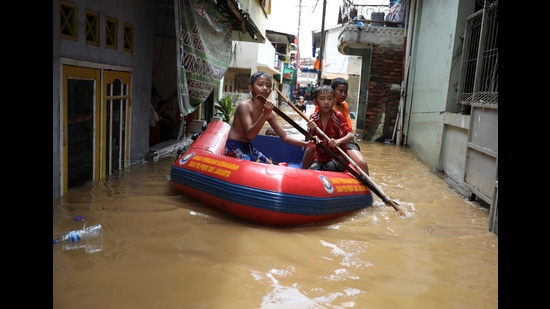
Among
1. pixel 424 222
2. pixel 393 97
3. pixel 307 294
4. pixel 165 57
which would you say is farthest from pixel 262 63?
pixel 307 294

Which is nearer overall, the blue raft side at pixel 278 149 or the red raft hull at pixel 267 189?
the red raft hull at pixel 267 189

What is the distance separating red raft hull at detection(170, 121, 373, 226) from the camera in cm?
427

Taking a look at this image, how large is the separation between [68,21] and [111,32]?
42.4 inches

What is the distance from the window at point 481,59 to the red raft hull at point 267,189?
260 centimetres

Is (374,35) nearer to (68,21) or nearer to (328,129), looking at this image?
(328,129)

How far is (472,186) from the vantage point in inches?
232

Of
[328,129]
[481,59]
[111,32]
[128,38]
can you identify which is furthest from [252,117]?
[481,59]

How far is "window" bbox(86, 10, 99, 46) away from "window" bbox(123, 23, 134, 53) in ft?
2.86

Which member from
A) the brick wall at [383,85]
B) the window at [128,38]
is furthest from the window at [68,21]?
the brick wall at [383,85]

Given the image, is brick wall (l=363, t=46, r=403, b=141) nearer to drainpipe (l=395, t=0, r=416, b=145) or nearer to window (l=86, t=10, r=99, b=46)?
drainpipe (l=395, t=0, r=416, b=145)

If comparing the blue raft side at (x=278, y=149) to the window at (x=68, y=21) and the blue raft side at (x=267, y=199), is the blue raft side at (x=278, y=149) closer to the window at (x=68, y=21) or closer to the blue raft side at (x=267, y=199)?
the blue raft side at (x=267, y=199)

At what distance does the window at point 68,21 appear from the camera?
178 inches
